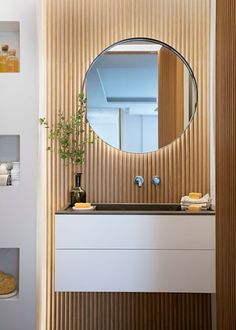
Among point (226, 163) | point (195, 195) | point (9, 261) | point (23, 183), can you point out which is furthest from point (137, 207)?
point (226, 163)

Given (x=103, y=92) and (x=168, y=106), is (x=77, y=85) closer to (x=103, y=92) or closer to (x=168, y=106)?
(x=103, y=92)

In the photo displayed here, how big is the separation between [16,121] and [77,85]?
21.7 inches

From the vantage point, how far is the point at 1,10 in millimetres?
2102

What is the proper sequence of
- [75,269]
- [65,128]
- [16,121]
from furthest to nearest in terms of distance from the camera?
[65,128], [16,121], [75,269]

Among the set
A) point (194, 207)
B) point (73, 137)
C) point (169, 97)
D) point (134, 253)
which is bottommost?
point (134, 253)

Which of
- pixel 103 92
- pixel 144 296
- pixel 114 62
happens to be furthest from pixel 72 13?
pixel 144 296

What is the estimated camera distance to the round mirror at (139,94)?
238 centimetres

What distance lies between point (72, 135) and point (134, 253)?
97cm

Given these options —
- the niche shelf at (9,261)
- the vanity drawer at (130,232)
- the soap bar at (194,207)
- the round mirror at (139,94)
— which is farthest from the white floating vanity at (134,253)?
the round mirror at (139,94)

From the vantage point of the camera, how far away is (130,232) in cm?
189

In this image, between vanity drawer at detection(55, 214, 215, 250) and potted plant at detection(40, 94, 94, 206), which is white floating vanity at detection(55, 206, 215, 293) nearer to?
vanity drawer at detection(55, 214, 215, 250)

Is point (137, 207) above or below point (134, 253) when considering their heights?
above

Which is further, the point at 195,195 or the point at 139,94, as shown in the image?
the point at 139,94

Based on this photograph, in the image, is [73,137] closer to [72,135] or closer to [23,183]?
[72,135]
